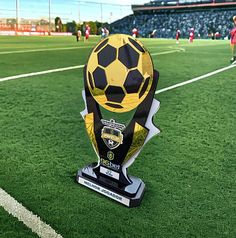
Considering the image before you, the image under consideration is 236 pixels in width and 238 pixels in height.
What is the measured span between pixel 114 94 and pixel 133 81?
17 centimetres

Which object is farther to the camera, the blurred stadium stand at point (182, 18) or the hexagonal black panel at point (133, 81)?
the blurred stadium stand at point (182, 18)

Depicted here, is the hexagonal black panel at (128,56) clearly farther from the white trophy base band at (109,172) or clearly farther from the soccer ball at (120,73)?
the white trophy base band at (109,172)

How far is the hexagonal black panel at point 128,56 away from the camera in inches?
83.3

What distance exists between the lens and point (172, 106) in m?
4.89

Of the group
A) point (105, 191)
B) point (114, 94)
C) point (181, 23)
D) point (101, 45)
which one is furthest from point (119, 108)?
point (181, 23)

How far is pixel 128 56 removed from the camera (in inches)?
84.4

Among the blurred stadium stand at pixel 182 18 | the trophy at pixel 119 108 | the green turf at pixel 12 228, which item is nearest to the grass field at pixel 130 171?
the green turf at pixel 12 228

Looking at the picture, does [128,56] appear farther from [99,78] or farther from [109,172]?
[109,172]

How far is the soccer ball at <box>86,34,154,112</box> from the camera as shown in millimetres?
2104

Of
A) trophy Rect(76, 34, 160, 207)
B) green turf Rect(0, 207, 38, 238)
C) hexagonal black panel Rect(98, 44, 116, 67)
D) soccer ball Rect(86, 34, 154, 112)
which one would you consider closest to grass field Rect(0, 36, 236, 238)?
green turf Rect(0, 207, 38, 238)

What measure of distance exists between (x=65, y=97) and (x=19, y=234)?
3.52 meters

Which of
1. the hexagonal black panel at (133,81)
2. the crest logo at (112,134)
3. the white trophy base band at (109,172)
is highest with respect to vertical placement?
the hexagonal black panel at (133,81)

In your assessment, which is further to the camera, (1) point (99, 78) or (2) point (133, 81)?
(1) point (99, 78)

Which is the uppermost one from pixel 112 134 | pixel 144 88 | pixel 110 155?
pixel 144 88
